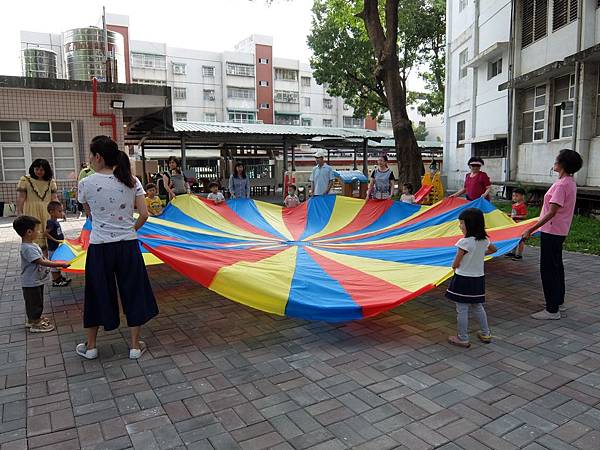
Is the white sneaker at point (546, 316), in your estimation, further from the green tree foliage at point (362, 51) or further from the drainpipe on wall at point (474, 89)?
the green tree foliage at point (362, 51)

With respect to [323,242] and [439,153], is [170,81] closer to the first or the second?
[439,153]

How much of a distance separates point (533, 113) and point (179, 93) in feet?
108

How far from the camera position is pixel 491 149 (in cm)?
1662

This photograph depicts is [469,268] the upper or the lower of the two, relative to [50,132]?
lower

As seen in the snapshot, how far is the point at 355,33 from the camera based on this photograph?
73.8ft

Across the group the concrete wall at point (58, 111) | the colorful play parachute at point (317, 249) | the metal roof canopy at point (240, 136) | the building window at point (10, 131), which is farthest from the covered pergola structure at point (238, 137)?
the colorful play parachute at point (317, 249)

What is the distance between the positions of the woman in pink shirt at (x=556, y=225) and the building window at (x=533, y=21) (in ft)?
32.6

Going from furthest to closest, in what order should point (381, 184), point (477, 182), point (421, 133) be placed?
point (421, 133) → point (381, 184) → point (477, 182)

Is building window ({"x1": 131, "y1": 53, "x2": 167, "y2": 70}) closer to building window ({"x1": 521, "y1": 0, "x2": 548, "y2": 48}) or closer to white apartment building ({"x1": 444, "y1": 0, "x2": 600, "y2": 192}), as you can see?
white apartment building ({"x1": 444, "y1": 0, "x2": 600, "y2": 192})

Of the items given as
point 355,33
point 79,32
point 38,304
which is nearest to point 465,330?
point 38,304

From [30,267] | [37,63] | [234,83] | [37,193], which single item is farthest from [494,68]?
[234,83]

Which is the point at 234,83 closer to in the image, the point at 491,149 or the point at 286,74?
the point at 286,74

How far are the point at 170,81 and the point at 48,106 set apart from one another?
29.7 m

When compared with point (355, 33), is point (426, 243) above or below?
below
